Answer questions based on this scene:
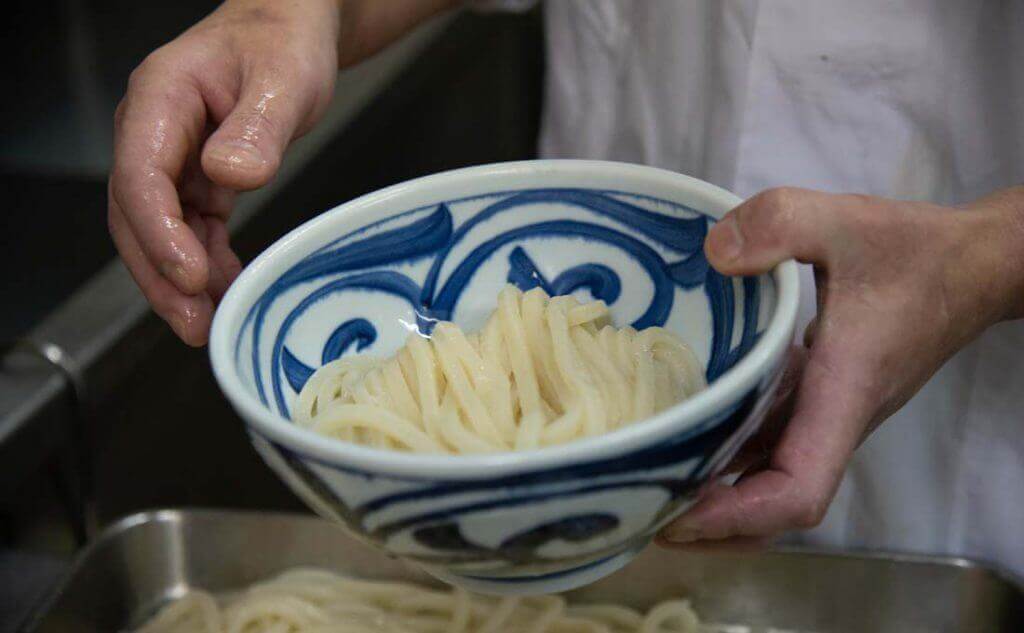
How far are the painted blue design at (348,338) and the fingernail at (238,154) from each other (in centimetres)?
14

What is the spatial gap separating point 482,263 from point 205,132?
11.2 inches

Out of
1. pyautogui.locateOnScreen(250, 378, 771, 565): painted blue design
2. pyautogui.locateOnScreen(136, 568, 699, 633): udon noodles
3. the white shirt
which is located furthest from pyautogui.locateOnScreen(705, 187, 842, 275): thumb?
pyautogui.locateOnScreen(136, 568, 699, 633): udon noodles

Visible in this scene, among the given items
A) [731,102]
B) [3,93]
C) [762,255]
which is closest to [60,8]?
[3,93]

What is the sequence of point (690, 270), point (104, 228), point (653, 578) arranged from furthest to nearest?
point (104, 228) < point (653, 578) < point (690, 270)

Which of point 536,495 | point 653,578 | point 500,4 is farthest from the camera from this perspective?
point 500,4

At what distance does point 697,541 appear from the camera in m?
0.77

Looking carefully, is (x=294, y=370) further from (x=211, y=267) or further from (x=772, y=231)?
(x=772, y=231)

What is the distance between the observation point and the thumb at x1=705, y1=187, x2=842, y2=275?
0.68 meters

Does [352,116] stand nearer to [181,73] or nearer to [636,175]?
[181,73]

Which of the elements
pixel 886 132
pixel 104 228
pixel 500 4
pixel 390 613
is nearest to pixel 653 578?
pixel 390 613

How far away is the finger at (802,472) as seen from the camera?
0.71 m

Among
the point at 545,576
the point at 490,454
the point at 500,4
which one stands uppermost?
the point at 500,4

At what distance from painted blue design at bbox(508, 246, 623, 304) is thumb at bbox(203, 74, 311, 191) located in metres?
0.20

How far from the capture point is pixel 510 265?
2.78 ft
